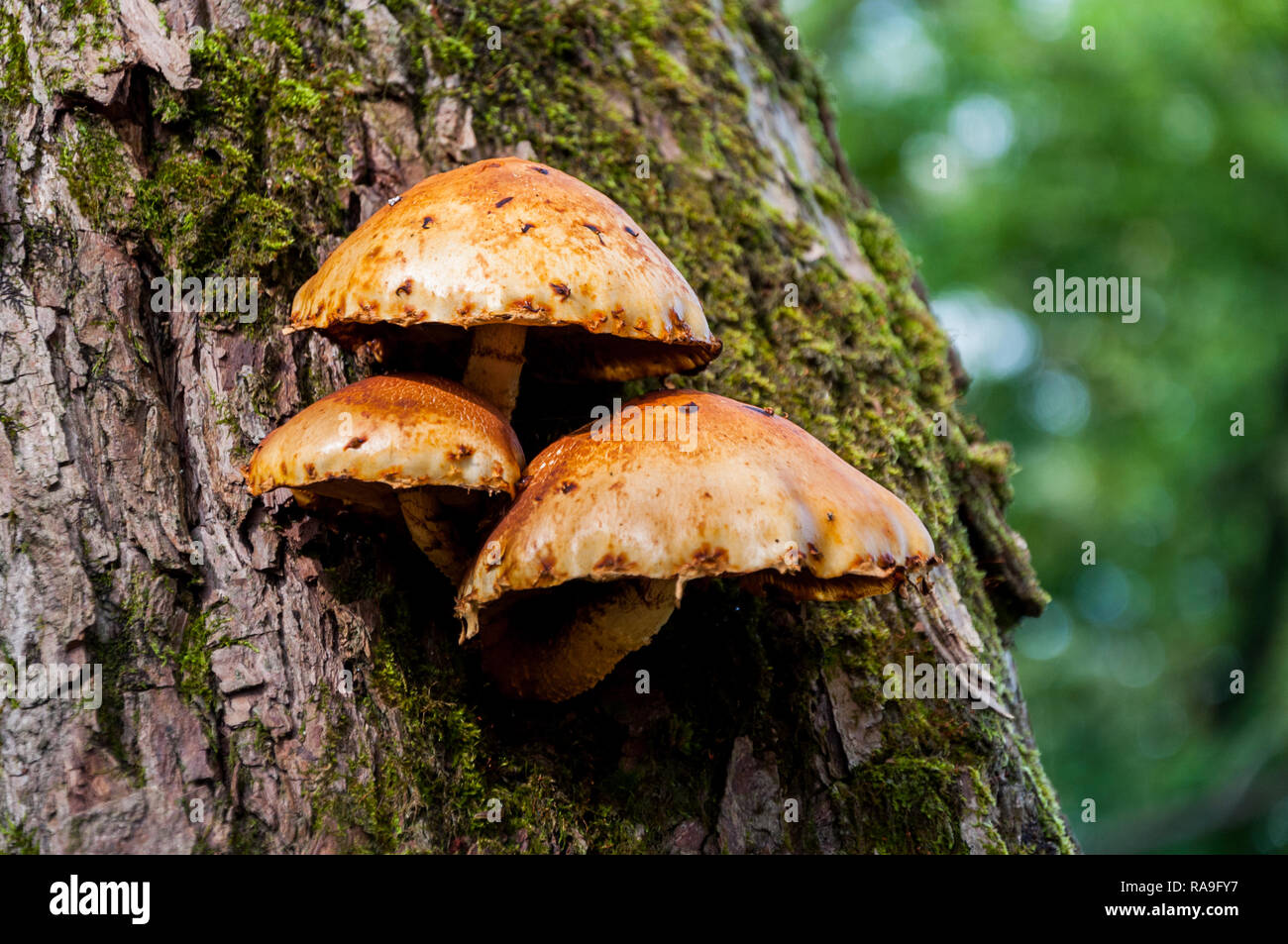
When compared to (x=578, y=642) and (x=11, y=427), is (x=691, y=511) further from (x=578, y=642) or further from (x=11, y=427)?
(x=11, y=427)

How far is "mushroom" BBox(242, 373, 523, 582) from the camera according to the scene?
7.18ft

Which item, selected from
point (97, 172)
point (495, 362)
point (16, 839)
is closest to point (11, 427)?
point (97, 172)

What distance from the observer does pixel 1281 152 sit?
11.9 m

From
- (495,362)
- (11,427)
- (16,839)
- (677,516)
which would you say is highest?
(495,362)

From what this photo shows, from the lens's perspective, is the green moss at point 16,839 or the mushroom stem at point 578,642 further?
the mushroom stem at point 578,642

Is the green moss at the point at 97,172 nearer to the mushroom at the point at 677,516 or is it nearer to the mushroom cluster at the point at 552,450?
the mushroom cluster at the point at 552,450

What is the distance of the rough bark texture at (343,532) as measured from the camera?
242cm

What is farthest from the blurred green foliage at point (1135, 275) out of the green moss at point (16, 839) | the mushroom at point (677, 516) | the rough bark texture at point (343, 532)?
the green moss at point (16, 839)

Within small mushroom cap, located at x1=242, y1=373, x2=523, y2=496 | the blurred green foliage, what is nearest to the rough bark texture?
small mushroom cap, located at x1=242, y1=373, x2=523, y2=496

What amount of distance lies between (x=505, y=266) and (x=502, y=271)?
0.02m

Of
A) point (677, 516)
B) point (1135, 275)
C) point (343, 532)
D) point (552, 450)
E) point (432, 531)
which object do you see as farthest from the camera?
point (1135, 275)

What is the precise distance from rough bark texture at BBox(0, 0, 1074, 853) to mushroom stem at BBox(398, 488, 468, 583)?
0.71 feet

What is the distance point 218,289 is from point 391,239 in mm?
891

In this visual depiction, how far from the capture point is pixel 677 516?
213cm
